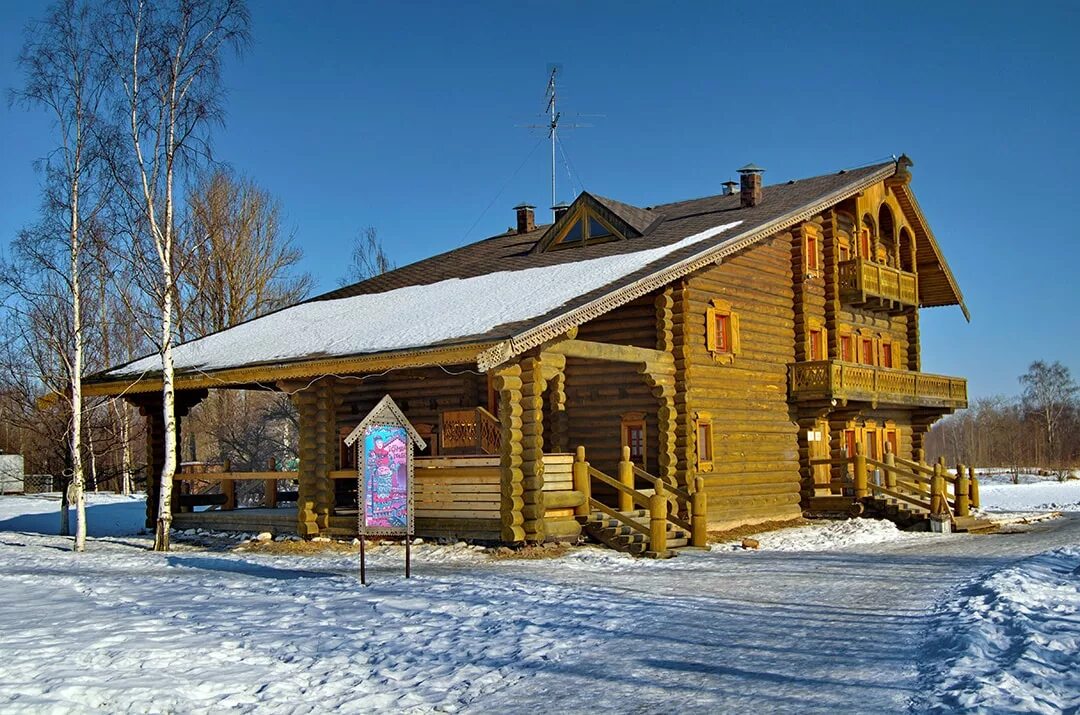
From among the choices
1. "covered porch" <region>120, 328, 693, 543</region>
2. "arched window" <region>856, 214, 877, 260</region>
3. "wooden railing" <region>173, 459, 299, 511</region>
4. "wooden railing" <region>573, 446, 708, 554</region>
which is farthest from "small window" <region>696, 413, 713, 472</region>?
"arched window" <region>856, 214, 877, 260</region>

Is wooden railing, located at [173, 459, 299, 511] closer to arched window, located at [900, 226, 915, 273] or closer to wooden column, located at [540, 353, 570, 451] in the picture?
wooden column, located at [540, 353, 570, 451]

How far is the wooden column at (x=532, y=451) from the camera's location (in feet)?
62.4

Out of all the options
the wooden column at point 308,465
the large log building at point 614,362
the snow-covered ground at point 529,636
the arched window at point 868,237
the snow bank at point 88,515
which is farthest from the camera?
the arched window at point 868,237

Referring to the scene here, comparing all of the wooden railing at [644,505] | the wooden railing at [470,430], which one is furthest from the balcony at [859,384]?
the wooden railing at [470,430]

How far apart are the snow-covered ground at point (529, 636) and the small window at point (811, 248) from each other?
1260 centimetres

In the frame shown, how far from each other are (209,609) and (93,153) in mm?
12794

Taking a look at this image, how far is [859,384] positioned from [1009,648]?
19.1 metres

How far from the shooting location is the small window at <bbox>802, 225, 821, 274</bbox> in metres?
28.8

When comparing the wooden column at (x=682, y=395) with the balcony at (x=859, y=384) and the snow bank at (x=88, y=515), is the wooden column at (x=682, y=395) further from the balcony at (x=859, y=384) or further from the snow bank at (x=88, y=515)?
the snow bank at (x=88, y=515)

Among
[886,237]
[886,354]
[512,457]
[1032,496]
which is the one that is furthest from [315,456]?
[1032,496]

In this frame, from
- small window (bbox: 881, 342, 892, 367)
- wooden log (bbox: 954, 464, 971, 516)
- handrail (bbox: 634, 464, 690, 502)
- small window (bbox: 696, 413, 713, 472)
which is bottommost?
wooden log (bbox: 954, 464, 971, 516)

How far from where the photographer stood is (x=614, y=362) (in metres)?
25.1

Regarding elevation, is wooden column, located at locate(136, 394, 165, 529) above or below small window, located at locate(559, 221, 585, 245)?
below

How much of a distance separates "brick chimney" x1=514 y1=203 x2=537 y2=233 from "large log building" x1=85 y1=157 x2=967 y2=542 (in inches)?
38.7
